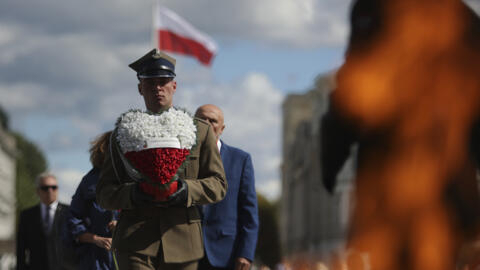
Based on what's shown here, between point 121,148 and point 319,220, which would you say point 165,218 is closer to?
point 121,148

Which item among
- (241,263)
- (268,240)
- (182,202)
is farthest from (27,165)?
(182,202)

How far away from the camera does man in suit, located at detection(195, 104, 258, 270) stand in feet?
22.7

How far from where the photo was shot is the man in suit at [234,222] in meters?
6.91

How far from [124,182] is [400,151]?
3030 mm

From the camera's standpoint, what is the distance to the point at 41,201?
1128 centimetres

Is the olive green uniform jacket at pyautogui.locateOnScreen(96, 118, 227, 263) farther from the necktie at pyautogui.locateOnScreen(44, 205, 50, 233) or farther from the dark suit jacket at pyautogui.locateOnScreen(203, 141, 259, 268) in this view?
the necktie at pyautogui.locateOnScreen(44, 205, 50, 233)

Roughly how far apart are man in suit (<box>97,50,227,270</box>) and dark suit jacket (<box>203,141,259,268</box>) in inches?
40.3

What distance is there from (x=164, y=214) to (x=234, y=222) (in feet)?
4.65

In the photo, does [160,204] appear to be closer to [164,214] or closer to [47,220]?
[164,214]

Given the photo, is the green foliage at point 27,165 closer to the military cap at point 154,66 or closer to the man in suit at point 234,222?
the man in suit at point 234,222

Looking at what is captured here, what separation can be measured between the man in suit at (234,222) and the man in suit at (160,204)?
1.02m

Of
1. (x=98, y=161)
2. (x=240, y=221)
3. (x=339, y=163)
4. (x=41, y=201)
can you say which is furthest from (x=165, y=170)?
(x=41, y=201)

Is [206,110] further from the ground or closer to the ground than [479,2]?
closer to the ground

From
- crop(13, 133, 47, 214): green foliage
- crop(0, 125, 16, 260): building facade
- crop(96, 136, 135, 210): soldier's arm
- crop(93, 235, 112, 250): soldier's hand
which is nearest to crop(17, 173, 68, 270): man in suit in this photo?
crop(93, 235, 112, 250): soldier's hand
